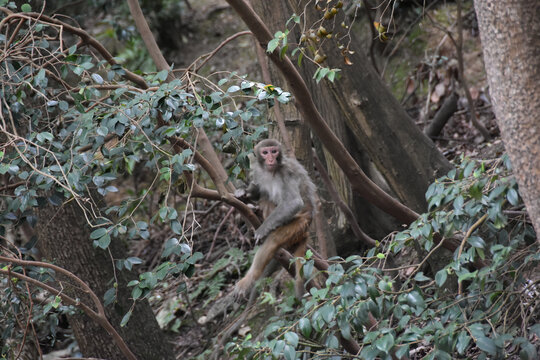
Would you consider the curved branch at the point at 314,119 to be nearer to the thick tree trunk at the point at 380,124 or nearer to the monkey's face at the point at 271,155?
the monkey's face at the point at 271,155

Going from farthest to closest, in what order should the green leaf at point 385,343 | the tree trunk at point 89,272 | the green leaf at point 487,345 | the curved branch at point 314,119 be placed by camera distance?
the tree trunk at point 89,272
the curved branch at point 314,119
the green leaf at point 385,343
the green leaf at point 487,345

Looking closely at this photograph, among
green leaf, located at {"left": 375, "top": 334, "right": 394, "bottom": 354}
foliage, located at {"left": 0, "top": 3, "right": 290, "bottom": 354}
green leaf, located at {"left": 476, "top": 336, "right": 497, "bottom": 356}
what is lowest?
green leaf, located at {"left": 476, "top": 336, "right": 497, "bottom": 356}

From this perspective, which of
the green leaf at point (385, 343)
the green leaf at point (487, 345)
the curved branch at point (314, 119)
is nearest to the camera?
the green leaf at point (487, 345)

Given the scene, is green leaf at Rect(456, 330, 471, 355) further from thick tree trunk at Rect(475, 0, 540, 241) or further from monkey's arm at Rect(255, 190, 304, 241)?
monkey's arm at Rect(255, 190, 304, 241)

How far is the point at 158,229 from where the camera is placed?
32.9ft

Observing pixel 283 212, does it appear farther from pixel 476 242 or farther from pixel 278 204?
pixel 476 242

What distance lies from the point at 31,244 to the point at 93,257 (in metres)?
1.41

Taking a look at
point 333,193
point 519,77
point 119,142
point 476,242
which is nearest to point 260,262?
point 333,193

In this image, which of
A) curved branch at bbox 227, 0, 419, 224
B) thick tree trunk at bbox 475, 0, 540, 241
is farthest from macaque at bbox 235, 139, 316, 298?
thick tree trunk at bbox 475, 0, 540, 241

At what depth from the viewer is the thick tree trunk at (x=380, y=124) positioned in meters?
6.25

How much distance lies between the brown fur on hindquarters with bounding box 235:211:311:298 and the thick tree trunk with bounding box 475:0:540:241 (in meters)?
2.21

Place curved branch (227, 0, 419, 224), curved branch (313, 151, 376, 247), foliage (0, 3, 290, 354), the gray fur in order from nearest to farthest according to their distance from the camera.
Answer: foliage (0, 3, 290, 354) < curved branch (227, 0, 419, 224) < the gray fur < curved branch (313, 151, 376, 247)

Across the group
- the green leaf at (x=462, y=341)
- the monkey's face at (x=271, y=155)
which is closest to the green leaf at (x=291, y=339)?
the green leaf at (x=462, y=341)

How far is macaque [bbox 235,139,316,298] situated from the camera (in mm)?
5340
